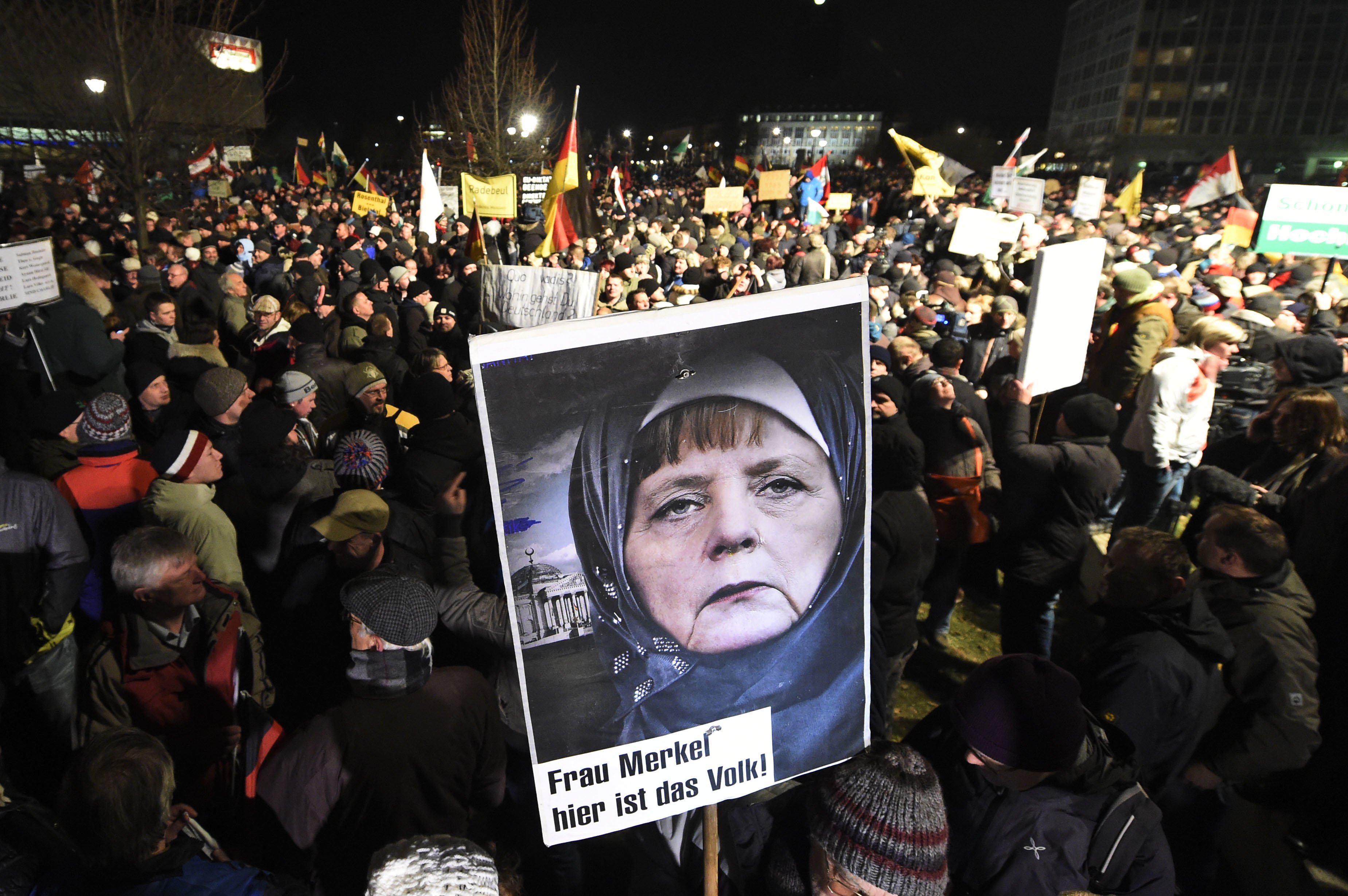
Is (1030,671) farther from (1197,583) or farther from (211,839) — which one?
(211,839)

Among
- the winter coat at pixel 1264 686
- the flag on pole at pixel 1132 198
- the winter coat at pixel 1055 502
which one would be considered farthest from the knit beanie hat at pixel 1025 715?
the flag on pole at pixel 1132 198

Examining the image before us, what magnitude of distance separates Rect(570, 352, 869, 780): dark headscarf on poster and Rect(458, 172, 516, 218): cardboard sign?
8.55m

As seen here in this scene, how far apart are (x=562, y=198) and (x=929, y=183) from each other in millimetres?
7739

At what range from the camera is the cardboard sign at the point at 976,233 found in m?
9.78

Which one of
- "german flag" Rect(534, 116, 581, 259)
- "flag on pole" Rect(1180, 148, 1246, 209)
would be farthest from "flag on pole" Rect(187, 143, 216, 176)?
"flag on pole" Rect(1180, 148, 1246, 209)

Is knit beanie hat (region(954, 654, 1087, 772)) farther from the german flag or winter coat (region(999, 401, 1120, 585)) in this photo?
the german flag

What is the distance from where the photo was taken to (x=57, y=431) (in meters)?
3.71

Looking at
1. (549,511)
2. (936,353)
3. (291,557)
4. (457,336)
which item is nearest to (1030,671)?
(549,511)

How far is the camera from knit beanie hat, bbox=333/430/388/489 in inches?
133

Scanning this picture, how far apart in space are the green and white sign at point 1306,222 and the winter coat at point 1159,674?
7.58m

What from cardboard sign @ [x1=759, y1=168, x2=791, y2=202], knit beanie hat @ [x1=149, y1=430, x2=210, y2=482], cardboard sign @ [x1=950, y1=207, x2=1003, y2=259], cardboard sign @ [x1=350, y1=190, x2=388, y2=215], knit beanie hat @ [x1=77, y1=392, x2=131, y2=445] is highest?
cardboard sign @ [x1=759, y1=168, x2=791, y2=202]

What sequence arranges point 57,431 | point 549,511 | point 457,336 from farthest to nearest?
point 457,336 < point 57,431 < point 549,511

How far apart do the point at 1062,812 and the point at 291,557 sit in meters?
3.00

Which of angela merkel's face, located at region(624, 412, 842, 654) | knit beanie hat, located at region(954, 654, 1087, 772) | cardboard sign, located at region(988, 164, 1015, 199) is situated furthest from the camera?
cardboard sign, located at region(988, 164, 1015, 199)
